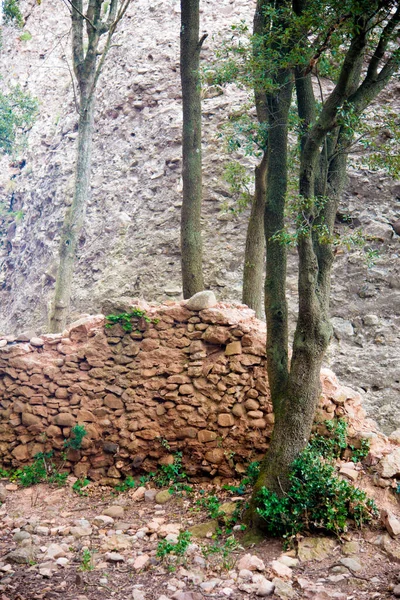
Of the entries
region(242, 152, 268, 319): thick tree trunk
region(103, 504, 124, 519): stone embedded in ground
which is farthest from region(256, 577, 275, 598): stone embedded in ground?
region(242, 152, 268, 319): thick tree trunk

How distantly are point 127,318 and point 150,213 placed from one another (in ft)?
18.9

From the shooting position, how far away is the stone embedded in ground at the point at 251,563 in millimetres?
5129

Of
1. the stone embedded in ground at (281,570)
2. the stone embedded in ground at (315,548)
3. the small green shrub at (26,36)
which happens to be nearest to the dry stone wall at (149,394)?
the stone embedded in ground at (315,548)

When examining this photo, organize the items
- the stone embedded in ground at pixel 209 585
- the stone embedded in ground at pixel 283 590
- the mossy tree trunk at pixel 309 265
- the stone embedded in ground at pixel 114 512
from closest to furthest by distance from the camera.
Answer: the stone embedded in ground at pixel 283 590, the stone embedded in ground at pixel 209 585, the mossy tree trunk at pixel 309 265, the stone embedded in ground at pixel 114 512

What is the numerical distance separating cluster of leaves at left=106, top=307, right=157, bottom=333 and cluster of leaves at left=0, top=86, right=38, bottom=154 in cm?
1347

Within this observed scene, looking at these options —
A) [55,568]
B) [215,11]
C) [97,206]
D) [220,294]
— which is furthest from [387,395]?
[215,11]

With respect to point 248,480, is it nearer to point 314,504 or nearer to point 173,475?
point 173,475

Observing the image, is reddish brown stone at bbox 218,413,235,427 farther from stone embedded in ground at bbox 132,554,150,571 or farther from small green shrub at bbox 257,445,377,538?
stone embedded in ground at bbox 132,554,150,571

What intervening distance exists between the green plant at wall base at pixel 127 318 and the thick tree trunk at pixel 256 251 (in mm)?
1982

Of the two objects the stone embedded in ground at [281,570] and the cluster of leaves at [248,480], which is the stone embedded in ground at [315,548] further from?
the cluster of leaves at [248,480]

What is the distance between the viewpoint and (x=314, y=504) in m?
5.69

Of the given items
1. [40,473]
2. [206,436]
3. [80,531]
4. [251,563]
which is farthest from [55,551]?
[206,436]

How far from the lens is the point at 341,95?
5809mm

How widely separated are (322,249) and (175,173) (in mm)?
7583
